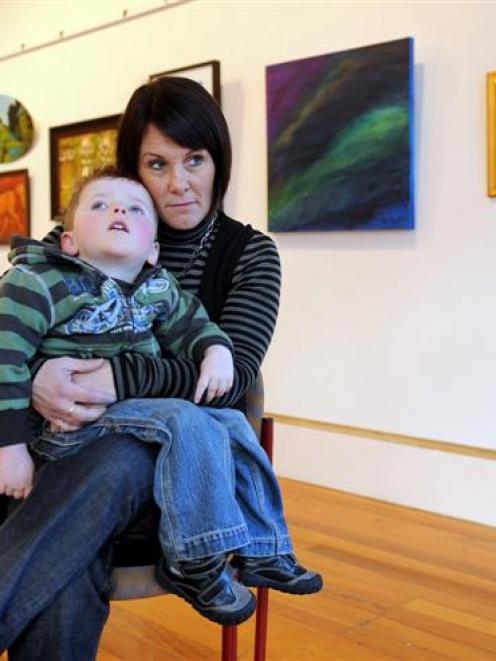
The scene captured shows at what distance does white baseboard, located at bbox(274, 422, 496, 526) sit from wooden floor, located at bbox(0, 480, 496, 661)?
3.4 inches

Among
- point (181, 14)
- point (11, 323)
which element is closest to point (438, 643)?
point (11, 323)

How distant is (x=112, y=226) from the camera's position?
122 cm

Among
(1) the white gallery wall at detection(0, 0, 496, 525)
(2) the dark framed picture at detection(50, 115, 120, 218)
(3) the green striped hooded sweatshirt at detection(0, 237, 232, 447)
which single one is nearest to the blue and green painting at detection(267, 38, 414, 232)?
(1) the white gallery wall at detection(0, 0, 496, 525)

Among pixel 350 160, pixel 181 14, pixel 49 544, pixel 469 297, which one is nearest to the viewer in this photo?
pixel 49 544

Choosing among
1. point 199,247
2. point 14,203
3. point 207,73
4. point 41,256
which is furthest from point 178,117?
point 14,203

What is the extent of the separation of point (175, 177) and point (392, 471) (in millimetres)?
1692

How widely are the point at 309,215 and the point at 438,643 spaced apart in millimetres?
1653

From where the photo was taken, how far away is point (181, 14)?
3.30 m

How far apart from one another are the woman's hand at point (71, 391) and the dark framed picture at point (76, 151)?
8.23ft

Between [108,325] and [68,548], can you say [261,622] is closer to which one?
[68,548]

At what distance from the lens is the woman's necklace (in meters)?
1.48

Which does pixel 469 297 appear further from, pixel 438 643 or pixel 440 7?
pixel 438 643

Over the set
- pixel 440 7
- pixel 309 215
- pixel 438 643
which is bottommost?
pixel 438 643

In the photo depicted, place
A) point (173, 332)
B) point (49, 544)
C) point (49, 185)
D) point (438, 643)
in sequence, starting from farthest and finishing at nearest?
point (49, 185) → point (438, 643) → point (173, 332) → point (49, 544)
